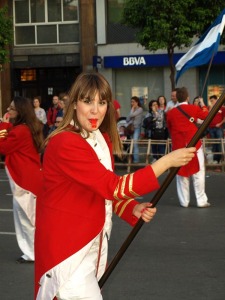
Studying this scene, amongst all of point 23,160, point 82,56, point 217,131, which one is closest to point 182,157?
point 23,160

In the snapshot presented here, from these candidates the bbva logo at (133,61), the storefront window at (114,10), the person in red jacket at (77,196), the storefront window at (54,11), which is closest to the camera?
the person in red jacket at (77,196)

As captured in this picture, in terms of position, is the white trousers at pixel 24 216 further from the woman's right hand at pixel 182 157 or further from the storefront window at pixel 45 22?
the storefront window at pixel 45 22

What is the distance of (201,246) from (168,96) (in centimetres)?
2113


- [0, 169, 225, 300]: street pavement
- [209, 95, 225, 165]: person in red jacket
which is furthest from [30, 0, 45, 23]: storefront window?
[0, 169, 225, 300]: street pavement

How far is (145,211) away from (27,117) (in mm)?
4735

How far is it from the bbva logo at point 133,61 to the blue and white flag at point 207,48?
750 inches

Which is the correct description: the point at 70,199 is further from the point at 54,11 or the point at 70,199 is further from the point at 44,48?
the point at 54,11

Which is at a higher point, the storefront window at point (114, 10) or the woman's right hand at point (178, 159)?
the storefront window at point (114, 10)

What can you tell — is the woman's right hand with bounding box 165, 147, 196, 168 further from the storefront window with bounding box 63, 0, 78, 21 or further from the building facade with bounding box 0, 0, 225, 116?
the storefront window with bounding box 63, 0, 78, 21

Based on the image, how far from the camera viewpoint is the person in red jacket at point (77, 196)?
3.95 metres

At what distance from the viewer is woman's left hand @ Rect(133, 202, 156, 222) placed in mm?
4035

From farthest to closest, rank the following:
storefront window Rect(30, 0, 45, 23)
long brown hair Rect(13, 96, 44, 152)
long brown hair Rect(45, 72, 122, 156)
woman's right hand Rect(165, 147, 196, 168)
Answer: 1. storefront window Rect(30, 0, 45, 23)
2. long brown hair Rect(13, 96, 44, 152)
3. long brown hair Rect(45, 72, 122, 156)
4. woman's right hand Rect(165, 147, 196, 168)

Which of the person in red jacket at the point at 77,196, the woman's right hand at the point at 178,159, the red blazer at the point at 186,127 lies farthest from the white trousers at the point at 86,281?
the red blazer at the point at 186,127

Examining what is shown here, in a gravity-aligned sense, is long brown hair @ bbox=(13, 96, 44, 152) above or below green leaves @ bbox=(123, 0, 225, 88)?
below
